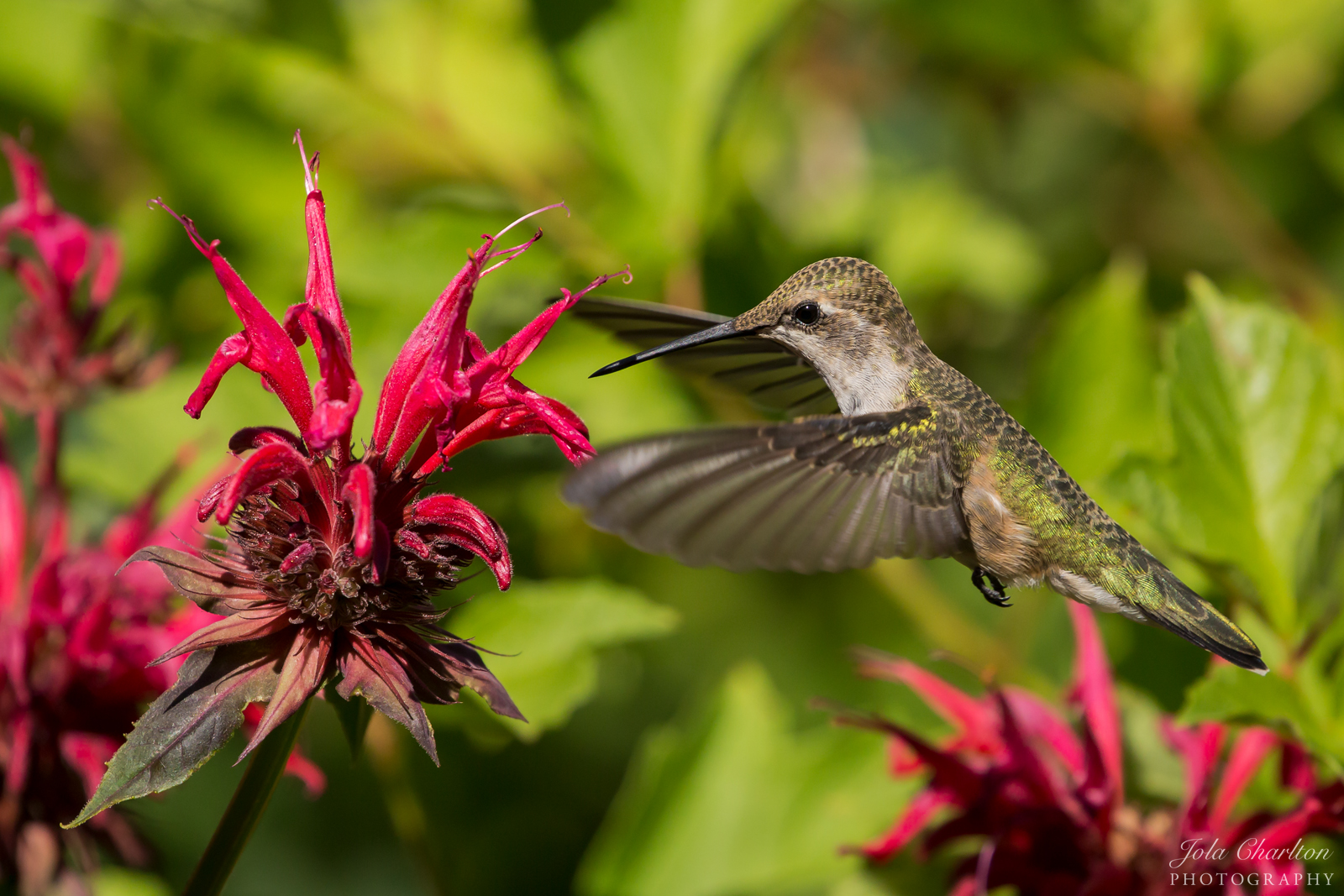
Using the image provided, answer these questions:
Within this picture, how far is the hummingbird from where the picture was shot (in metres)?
1.23

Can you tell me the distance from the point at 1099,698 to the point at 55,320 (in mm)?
1546

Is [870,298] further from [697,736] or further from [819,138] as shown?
[819,138]

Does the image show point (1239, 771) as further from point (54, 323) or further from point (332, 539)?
Result: point (54, 323)

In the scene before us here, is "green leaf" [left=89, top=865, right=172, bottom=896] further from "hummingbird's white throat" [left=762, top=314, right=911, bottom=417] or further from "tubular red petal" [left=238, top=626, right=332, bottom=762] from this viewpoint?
"hummingbird's white throat" [left=762, top=314, right=911, bottom=417]

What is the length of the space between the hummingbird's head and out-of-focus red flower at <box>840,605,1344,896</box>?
43 cm

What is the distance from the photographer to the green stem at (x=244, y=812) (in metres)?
1.11

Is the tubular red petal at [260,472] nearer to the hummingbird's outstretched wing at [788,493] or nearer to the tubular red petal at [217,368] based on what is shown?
the tubular red petal at [217,368]

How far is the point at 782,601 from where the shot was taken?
3312 millimetres

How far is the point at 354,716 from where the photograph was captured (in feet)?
3.98

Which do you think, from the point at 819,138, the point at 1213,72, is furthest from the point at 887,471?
the point at 819,138

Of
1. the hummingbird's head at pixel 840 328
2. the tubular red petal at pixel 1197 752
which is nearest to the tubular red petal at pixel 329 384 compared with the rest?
the hummingbird's head at pixel 840 328

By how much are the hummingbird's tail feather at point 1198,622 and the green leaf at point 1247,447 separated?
0.08 meters

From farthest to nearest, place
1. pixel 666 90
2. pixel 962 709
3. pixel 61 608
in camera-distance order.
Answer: pixel 666 90
pixel 962 709
pixel 61 608

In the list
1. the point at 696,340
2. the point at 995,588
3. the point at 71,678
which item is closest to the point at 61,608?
the point at 71,678
